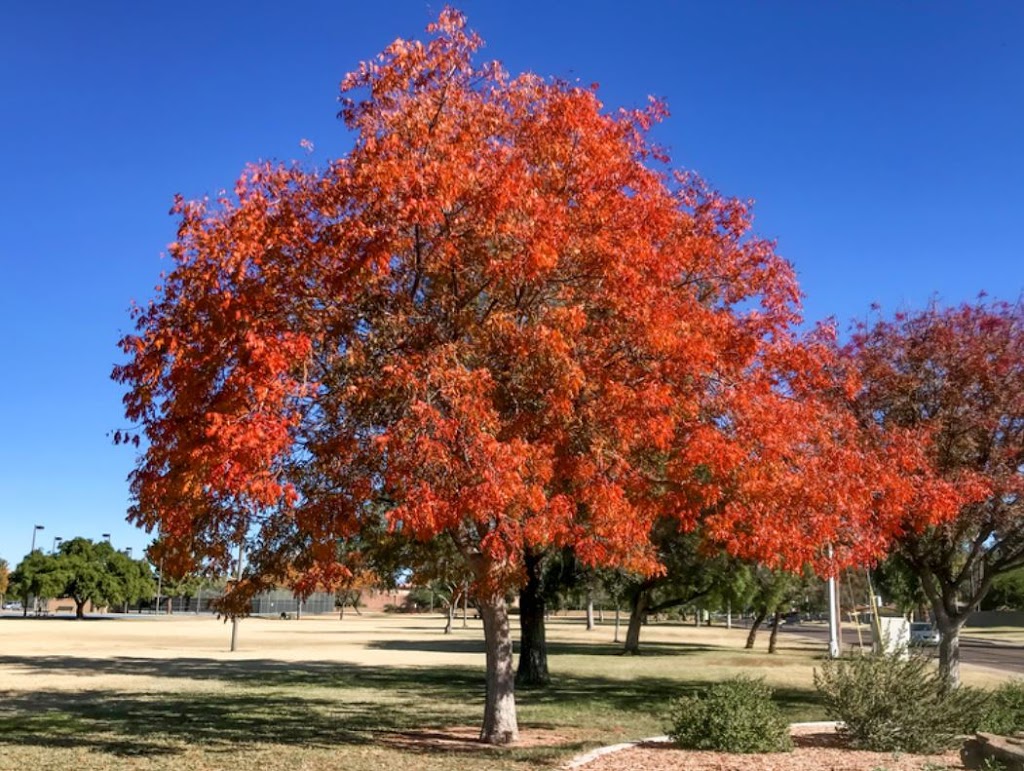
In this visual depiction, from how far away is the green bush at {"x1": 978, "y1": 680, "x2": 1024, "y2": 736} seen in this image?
1247 cm

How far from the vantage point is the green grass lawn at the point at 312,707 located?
1288cm

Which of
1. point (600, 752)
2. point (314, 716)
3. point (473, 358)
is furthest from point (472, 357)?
point (314, 716)

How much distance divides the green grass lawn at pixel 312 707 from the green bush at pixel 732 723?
1.64 meters

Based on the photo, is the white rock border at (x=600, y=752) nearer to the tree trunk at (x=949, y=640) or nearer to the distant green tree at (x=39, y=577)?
the tree trunk at (x=949, y=640)

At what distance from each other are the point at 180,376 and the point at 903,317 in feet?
47.1

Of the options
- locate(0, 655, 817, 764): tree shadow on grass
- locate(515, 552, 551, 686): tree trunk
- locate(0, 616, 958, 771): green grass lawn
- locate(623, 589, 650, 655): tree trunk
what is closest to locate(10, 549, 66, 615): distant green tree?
locate(0, 616, 958, 771): green grass lawn

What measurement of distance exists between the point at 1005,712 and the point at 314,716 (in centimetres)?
1206

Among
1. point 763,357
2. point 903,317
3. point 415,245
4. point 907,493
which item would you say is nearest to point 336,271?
point 415,245

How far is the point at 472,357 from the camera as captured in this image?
1159 cm

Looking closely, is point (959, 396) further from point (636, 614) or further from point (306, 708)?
point (636, 614)

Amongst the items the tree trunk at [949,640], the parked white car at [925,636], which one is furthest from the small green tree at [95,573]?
the tree trunk at [949,640]

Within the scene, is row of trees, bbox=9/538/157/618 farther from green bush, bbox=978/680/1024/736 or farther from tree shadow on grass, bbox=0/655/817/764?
green bush, bbox=978/680/1024/736

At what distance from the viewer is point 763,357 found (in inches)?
510

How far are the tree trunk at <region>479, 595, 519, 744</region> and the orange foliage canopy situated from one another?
6.26 ft
